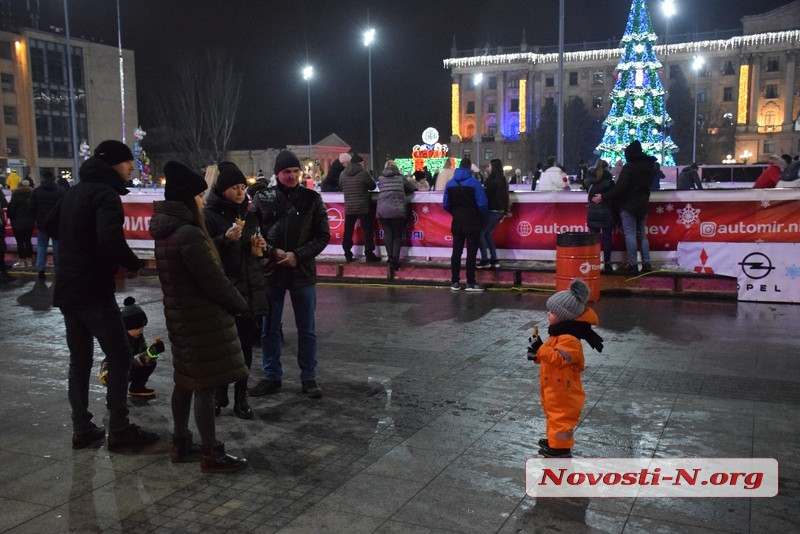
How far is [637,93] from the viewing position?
1526 inches

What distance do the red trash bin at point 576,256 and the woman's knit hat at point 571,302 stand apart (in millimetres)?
5725

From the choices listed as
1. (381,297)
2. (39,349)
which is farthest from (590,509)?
(381,297)

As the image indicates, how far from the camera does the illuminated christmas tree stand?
3850 centimetres

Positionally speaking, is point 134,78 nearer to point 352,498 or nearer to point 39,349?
point 39,349

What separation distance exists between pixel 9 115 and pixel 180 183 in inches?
2990

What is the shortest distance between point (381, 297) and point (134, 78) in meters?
78.2

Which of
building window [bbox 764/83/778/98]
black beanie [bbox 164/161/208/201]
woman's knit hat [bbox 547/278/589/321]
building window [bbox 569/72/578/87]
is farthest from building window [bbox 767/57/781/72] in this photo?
black beanie [bbox 164/161/208/201]

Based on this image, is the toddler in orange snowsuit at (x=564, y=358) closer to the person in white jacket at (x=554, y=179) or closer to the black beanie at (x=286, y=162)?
the black beanie at (x=286, y=162)

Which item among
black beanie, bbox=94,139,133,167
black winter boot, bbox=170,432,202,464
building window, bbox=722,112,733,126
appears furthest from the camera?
building window, bbox=722,112,733,126

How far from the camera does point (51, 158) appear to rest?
238 feet

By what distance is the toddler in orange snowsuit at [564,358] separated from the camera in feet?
15.0

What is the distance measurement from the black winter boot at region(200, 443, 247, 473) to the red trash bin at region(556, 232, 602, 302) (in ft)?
22.0

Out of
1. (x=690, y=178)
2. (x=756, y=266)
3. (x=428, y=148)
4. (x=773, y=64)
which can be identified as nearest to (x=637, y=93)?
(x=428, y=148)

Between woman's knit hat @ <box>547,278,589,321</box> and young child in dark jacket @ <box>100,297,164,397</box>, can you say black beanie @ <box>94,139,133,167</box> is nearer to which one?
young child in dark jacket @ <box>100,297,164,397</box>
